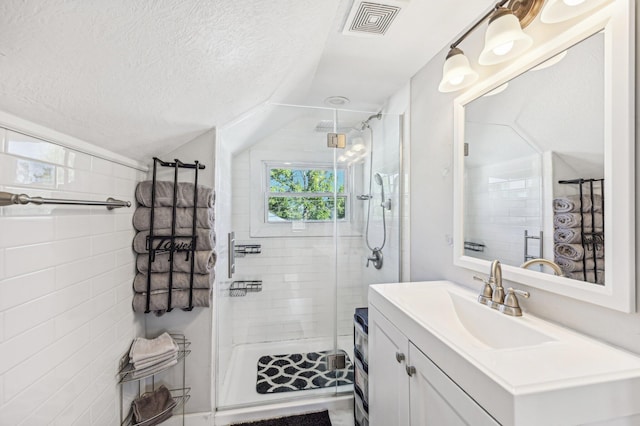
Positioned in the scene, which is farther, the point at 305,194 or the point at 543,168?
the point at 305,194

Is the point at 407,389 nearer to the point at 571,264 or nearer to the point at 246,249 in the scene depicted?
the point at 571,264

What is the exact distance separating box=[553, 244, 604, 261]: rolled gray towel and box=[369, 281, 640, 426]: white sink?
25 cm

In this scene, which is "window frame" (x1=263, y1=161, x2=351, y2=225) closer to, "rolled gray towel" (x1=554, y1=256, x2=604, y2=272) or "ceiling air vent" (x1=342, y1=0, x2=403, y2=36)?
"ceiling air vent" (x1=342, y1=0, x2=403, y2=36)

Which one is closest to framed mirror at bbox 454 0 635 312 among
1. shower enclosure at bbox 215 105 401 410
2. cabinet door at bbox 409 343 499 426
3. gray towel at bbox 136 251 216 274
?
cabinet door at bbox 409 343 499 426

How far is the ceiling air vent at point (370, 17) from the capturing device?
128 cm

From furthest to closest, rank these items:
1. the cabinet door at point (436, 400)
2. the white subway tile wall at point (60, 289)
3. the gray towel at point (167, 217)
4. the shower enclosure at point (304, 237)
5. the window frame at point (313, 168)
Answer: the window frame at point (313, 168)
the shower enclosure at point (304, 237)
the gray towel at point (167, 217)
the white subway tile wall at point (60, 289)
the cabinet door at point (436, 400)

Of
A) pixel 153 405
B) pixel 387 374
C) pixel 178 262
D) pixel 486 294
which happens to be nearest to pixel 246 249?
pixel 178 262

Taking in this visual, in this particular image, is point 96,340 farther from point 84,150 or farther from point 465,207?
point 465,207

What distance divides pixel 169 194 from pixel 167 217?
0.13 metres

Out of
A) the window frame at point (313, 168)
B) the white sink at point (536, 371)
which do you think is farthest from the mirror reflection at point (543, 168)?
the window frame at point (313, 168)

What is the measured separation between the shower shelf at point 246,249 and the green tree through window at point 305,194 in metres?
0.27

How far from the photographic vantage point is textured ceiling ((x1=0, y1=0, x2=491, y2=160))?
667mm

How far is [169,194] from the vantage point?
1561 millimetres

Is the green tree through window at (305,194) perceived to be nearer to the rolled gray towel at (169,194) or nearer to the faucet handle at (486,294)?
the rolled gray towel at (169,194)
